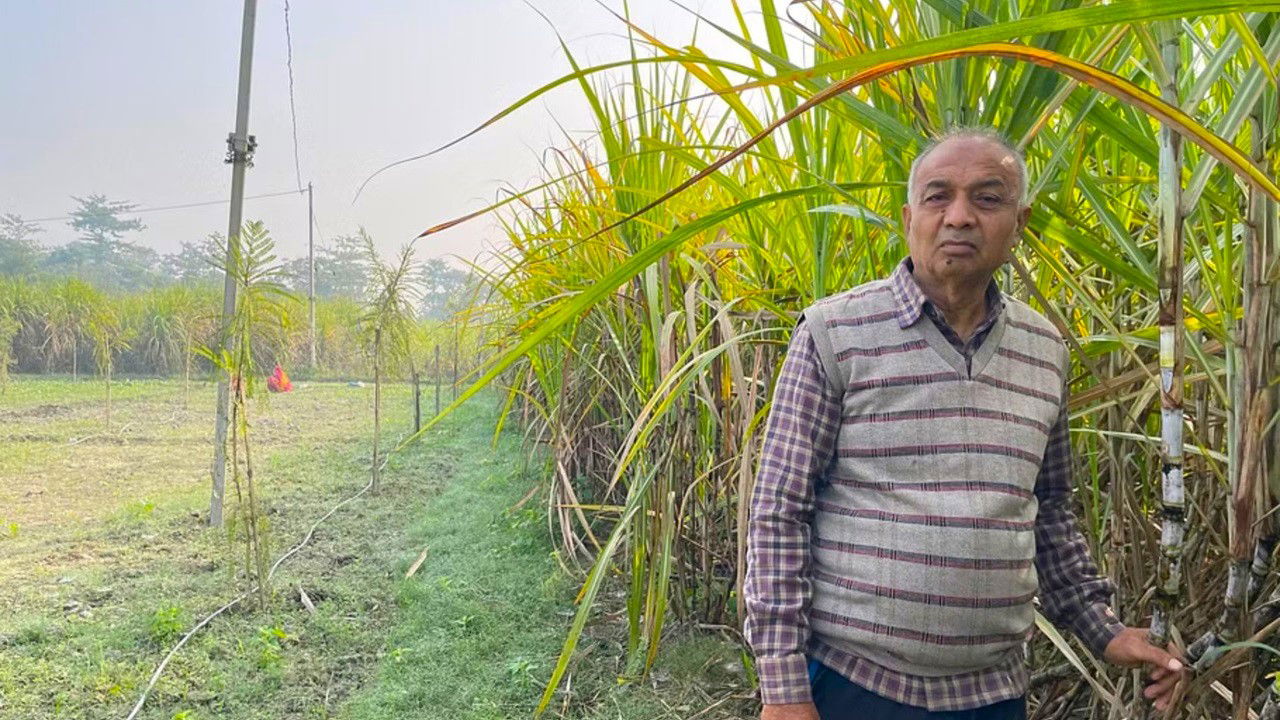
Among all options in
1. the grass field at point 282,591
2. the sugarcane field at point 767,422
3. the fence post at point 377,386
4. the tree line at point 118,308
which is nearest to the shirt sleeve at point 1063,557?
the sugarcane field at point 767,422

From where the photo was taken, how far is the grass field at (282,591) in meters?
1.42

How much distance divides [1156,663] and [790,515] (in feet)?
0.82

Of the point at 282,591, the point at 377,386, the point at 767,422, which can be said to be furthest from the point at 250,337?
the point at 767,422

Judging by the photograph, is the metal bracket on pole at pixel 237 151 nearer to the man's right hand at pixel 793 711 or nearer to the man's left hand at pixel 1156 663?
the man's right hand at pixel 793 711

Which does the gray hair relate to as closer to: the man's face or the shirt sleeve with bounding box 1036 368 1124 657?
the man's face

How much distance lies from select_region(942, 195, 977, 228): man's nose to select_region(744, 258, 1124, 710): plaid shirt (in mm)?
57

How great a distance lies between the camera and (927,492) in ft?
1.90

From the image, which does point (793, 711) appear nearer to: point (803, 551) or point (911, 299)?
point (803, 551)

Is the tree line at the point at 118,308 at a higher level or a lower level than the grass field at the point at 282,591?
higher

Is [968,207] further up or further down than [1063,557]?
further up

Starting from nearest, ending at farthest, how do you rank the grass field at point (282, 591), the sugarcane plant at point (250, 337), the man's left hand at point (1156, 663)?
the man's left hand at point (1156, 663), the grass field at point (282, 591), the sugarcane plant at point (250, 337)

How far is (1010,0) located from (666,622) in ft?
4.08

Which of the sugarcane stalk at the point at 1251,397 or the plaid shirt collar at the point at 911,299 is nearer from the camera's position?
the sugarcane stalk at the point at 1251,397

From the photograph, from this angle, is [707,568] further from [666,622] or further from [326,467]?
[326,467]
